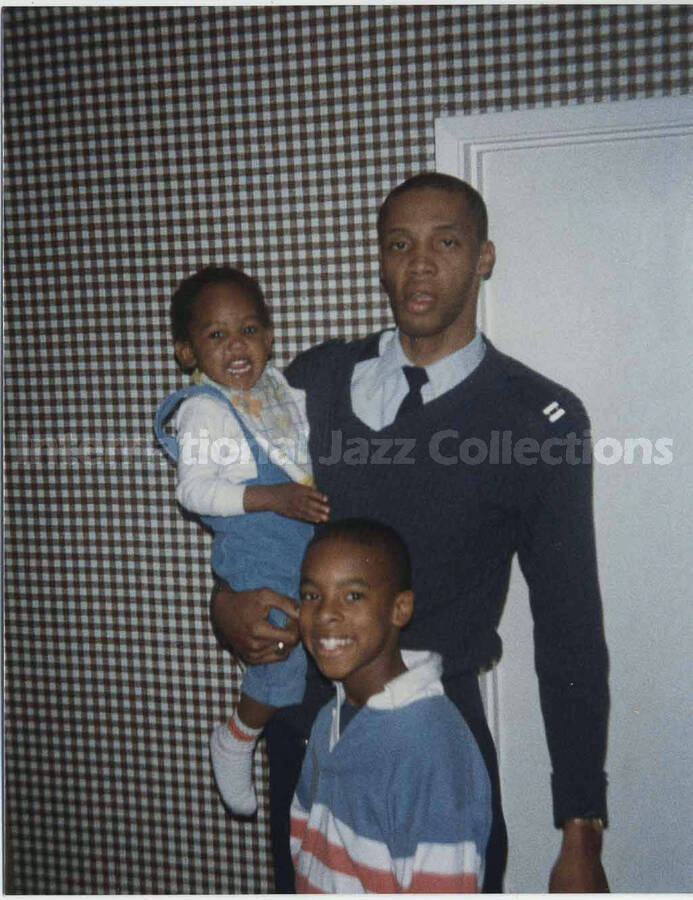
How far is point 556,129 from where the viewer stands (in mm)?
1254

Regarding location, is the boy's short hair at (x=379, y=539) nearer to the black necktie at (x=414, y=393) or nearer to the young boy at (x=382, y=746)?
the young boy at (x=382, y=746)

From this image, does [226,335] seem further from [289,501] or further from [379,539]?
[379,539]

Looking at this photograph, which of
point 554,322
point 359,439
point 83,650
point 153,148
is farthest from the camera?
point 83,650

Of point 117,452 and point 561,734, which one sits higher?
point 117,452

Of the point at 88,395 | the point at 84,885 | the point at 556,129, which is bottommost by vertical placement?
the point at 84,885

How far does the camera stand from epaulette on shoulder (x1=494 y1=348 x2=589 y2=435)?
113 centimetres

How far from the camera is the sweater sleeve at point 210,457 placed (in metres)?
1.10

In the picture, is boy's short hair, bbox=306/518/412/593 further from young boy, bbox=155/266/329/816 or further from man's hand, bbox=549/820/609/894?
man's hand, bbox=549/820/609/894

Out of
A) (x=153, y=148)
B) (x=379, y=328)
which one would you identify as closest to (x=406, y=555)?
(x=379, y=328)

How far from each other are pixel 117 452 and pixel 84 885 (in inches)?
33.0

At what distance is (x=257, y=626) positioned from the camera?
111cm

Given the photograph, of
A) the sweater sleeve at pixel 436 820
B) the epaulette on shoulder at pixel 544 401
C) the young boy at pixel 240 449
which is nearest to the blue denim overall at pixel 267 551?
the young boy at pixel 240 449

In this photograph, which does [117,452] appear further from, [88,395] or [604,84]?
[604,84]

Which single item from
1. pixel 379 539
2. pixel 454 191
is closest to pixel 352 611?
pixel 379 539
